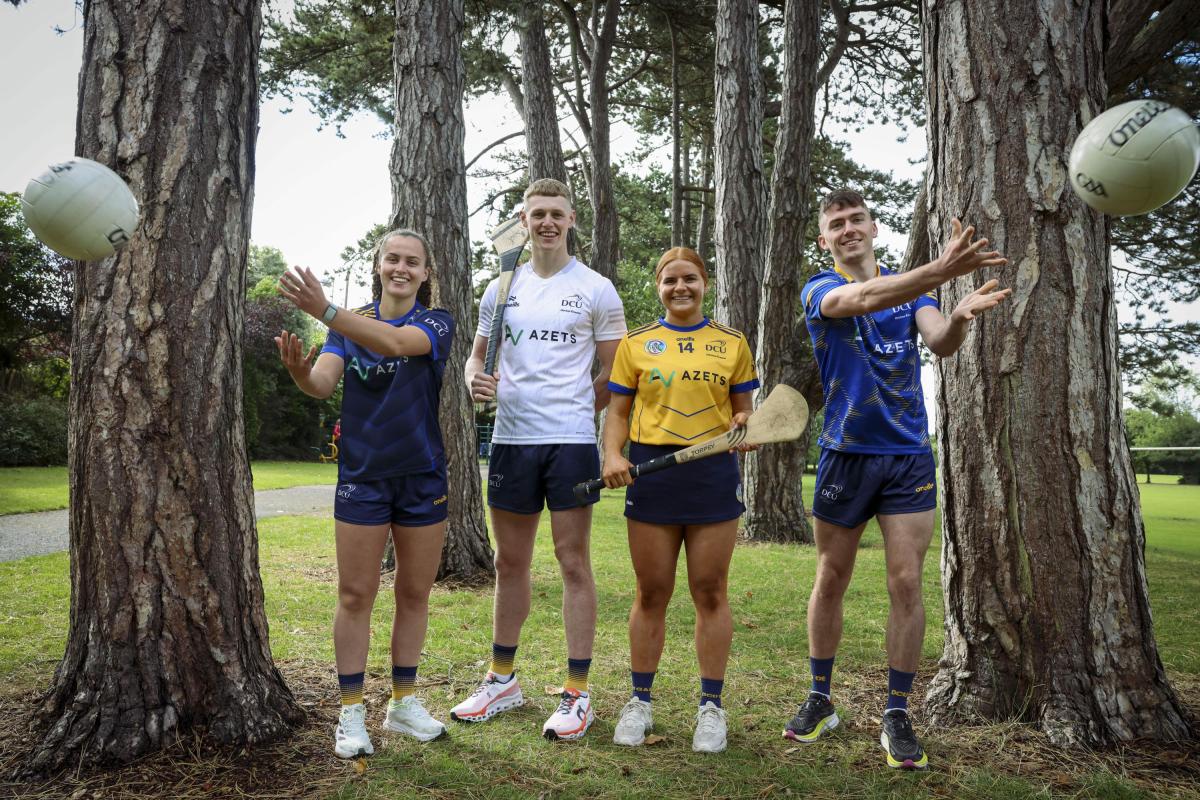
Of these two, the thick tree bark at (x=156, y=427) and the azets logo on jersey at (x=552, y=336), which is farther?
the azets logo on jersey at (x=552, y=336)

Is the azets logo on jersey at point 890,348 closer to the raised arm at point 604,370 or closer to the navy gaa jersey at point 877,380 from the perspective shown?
the navy gaa jersey at point 877,380

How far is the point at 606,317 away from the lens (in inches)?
139

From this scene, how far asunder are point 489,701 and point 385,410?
1.31 m

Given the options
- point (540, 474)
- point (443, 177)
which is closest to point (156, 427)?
point (540, 474)

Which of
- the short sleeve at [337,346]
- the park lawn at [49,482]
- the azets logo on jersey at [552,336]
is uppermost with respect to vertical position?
the azets logo on jersey at [552,336]

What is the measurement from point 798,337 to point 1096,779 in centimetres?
703

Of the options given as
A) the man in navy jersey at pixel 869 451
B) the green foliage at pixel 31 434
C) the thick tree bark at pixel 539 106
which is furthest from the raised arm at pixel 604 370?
the green foliage at pixel 31 434

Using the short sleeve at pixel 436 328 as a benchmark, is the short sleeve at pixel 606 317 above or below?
above

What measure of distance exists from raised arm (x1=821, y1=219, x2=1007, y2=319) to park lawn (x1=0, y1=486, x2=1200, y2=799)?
162 centimetres

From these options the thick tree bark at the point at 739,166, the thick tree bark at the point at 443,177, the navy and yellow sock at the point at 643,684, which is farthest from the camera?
the thick tree bark at the point at 739,166

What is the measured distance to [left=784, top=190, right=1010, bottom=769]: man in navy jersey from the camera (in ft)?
9.93

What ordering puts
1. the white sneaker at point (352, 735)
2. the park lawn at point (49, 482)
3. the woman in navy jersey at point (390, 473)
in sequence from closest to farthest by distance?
the white sneaker at point (352, 735) < the woman in navy jersey at point (390, 473) < the park lawn at point (49, 482)

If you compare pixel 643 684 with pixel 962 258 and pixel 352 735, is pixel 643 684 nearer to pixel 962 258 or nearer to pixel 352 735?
pixel 352 735

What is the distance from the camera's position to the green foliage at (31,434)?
1695cm
